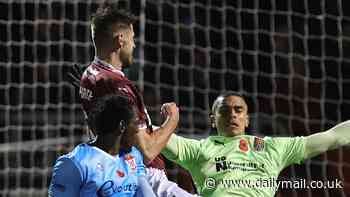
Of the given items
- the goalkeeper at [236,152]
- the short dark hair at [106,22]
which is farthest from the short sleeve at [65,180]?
the goalkeeper at [236,152]

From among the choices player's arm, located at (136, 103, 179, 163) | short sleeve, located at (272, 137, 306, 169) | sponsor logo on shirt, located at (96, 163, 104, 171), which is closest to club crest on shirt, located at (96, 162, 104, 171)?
sponsor logo on shirt, located at (96, 163, 104, 171)

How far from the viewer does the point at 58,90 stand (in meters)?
7.96

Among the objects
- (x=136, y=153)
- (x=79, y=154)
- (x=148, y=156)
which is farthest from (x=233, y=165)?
(x=79, y=154)

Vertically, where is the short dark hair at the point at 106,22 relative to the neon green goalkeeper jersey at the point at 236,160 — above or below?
above

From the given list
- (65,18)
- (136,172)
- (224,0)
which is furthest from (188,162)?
(65,18)

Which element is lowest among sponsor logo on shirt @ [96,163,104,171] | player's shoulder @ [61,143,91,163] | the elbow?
sponsor logo on shirt @ [96,163,104,171]

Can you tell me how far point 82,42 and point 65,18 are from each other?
35 centimetres

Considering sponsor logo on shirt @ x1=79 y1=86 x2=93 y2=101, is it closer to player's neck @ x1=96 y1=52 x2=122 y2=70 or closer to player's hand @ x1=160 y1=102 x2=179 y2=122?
player's neck @ x1=96 y1=52 x2=122 y2=70

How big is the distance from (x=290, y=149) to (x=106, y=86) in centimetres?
119

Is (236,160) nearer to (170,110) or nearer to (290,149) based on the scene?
(290,149)

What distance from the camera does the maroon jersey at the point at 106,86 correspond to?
3383 mm

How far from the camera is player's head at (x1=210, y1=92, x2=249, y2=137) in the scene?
13.6 ft

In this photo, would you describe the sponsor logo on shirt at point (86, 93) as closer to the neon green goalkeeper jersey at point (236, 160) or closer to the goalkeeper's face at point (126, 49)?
the goalkeeper's face at point (126, 49)

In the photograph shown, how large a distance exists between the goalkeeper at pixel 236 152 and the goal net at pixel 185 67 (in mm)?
3046
